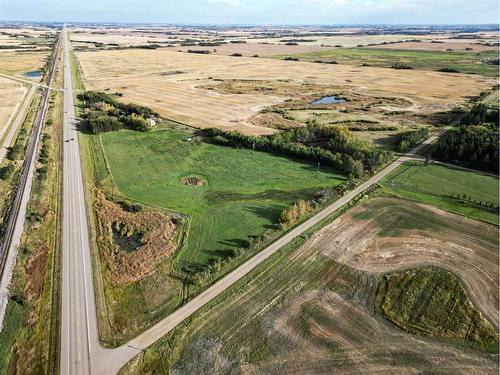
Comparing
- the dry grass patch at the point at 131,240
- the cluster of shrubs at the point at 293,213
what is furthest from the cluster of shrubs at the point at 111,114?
the cluster of shrubs at the point at 293,213

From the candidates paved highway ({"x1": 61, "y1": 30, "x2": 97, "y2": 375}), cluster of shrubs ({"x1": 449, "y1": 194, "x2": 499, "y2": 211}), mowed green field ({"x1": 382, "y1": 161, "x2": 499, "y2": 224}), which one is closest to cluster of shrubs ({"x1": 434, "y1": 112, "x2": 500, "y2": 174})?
mowed green field ({"x1": 382, "y1": 161, "x2": 499, "y2": 224})

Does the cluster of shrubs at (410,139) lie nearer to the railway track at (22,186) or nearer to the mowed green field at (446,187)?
the mowed green field at (446,187)

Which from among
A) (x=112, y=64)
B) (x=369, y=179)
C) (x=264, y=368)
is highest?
(x=112, y=64)

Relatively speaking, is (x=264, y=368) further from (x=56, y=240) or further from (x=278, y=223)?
(x=56, y=240)

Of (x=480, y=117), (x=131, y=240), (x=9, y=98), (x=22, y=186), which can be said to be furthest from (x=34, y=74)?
(x=480, y=117)

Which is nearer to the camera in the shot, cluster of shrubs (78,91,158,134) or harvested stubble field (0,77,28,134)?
cluster of shrubs (78,91,158,134)

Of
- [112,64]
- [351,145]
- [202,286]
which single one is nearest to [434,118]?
[351,145]

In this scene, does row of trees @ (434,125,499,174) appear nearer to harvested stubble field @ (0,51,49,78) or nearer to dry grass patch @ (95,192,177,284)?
dry grass patch @ (95,192,177,284)
